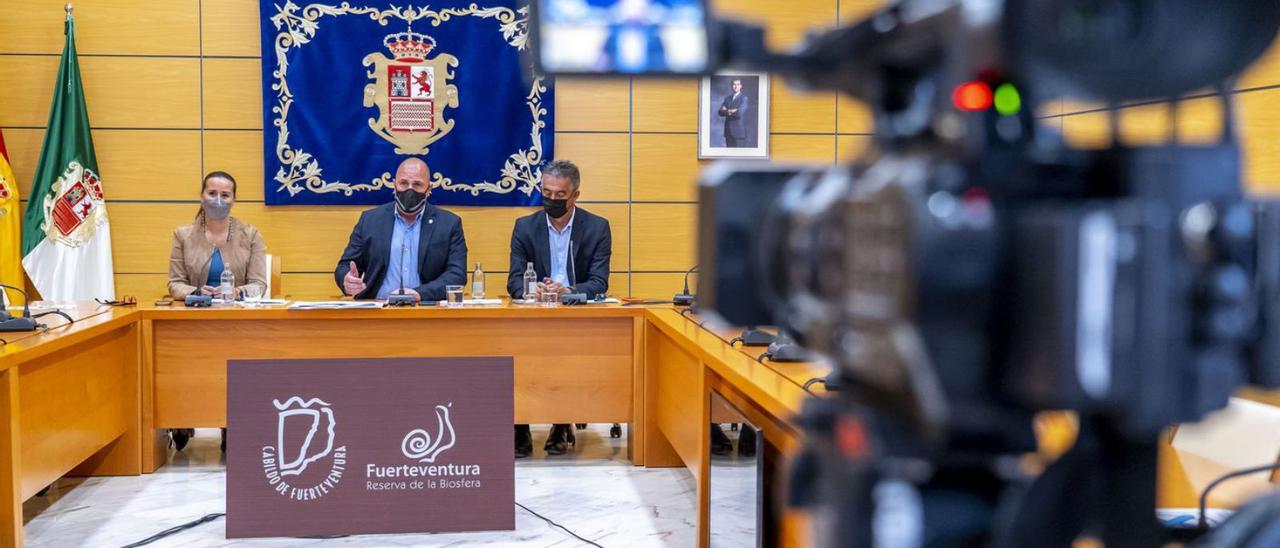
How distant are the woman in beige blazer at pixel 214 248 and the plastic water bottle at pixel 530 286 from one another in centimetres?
121

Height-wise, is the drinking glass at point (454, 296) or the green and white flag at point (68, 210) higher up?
the green and white flag at point (68, 210)

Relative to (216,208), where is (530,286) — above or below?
below

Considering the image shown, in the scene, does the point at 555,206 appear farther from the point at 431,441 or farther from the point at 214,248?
the point at 431,441

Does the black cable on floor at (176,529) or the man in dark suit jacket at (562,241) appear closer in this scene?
the black cable on floor at (176,529)

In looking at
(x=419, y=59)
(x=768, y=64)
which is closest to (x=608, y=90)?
(x=419, y=59)

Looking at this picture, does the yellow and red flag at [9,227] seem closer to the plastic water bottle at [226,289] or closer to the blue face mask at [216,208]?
the blue face mask at [216,208]

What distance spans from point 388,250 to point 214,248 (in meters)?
0.78

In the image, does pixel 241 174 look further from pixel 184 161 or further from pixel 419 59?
pixel 419 59

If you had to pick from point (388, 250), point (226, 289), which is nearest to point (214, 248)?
point (226, 289)

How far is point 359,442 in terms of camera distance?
10.5 feet

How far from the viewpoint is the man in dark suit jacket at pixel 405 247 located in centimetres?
495

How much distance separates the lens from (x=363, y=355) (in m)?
4.27

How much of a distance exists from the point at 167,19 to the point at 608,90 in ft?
8.03

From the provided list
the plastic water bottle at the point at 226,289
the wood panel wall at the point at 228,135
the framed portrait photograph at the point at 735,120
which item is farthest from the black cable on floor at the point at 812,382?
the framed portrait photograph at the point at 735,120
